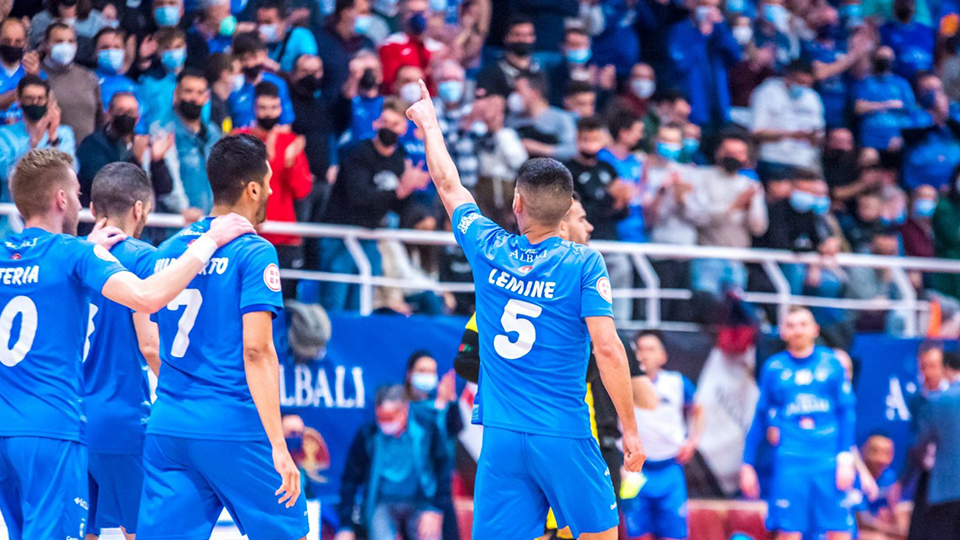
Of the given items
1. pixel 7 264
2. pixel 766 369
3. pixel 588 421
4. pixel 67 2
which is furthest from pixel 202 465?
pixel 766 369

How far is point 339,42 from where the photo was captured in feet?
37.2

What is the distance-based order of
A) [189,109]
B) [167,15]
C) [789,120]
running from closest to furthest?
[189,109]
[167,15]
[789,120]

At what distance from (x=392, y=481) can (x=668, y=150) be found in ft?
15.0

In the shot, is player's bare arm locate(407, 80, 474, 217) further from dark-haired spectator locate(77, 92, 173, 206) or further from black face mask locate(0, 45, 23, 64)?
black face mask locate(0, 45, 23, 64)

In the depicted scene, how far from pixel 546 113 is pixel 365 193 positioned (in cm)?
261

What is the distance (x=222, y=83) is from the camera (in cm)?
1000

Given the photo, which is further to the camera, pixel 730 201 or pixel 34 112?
pixel 730 201

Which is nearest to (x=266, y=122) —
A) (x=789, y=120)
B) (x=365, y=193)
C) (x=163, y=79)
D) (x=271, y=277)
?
(x=163, y=79)

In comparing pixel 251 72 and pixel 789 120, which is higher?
pixel 789 120

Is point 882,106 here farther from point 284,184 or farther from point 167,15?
point 167,15

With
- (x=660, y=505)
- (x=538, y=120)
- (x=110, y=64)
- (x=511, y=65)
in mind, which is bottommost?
(x=660, y=505)

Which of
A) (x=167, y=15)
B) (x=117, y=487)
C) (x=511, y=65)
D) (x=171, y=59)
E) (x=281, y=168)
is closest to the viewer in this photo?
(x=117, y=487)

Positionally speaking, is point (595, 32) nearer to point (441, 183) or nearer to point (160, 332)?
point (441, 183)

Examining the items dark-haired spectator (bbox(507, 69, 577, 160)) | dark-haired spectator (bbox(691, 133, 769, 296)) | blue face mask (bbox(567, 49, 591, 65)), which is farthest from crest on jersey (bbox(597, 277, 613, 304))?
blue face mask (bbox(567, 49, 591, 65))
